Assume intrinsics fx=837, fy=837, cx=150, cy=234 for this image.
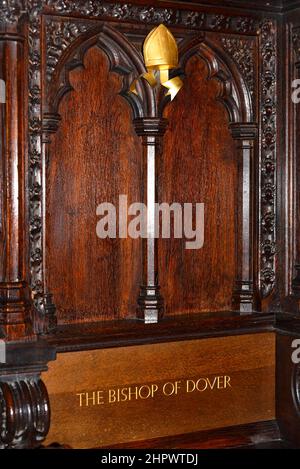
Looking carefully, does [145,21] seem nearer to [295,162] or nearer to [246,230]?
[295,162]

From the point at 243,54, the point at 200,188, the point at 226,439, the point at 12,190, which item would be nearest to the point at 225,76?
the point at 243,54

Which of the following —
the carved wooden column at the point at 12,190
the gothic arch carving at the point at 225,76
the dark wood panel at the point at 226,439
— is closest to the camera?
the carved wooden column at the point at 12,190

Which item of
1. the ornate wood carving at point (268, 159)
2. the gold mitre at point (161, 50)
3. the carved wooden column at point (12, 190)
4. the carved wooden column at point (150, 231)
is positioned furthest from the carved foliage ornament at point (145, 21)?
the carved wooden column at point (150, 231)

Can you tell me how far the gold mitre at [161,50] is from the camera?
3996 mm

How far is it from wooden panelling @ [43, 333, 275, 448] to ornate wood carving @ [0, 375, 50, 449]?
24 centimetres

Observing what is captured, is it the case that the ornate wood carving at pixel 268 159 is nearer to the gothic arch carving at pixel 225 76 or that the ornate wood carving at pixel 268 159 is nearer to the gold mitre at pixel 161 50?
the gothic arch carving at pixel 225 76

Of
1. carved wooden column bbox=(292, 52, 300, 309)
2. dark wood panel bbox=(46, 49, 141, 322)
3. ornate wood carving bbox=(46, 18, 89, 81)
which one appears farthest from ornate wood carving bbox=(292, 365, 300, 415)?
ornate wood carving bbox=(46, 18, 89, 81)

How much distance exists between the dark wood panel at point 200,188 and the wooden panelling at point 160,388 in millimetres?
294

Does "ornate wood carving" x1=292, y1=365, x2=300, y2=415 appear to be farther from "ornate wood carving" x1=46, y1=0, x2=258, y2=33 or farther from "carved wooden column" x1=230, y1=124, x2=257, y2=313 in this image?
"ornate wood carving" x1=46, y1=0, x2=258, y2=33

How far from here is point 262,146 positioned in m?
4.63

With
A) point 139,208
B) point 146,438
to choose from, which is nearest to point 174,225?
point 139,208

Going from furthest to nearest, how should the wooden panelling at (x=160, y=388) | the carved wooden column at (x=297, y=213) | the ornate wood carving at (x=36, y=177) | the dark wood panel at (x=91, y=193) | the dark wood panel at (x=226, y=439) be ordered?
the carved wooden column at (x=297, y=213)
the dark wood panel at (x=226, y=439)
the dark wood panel at (x=91, y=193)
the wooden panelling at (x=160, y=388)
the ornate wood carving at (x=36, y=177)

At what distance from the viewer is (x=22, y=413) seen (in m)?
3.73

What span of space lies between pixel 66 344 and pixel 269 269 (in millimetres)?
1297
